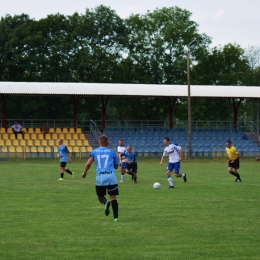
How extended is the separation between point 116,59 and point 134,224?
55344mm

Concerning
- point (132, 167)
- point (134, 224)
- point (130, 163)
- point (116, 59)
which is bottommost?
point (134, 224)

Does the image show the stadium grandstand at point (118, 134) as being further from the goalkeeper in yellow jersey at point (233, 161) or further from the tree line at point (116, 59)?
the goalkeeper in yellow jersey at point (233, 161)

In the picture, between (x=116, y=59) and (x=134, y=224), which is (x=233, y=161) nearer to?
(x=134, y=224)

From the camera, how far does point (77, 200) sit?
60.7 feet

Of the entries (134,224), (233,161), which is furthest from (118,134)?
(134,224)

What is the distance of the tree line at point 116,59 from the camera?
62.8 meters

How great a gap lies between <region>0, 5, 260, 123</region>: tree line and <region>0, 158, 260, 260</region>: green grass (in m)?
40.6

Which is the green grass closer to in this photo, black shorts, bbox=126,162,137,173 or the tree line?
black shorts, bbox=126,162,137,173

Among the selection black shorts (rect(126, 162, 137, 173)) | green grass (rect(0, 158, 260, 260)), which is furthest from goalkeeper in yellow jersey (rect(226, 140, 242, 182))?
black shorts (rect(126, 162, 137, 173))

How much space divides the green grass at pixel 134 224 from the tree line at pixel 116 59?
40.6m

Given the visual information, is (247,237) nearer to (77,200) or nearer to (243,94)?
(77,200)

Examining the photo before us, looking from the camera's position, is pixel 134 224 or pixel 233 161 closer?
pixel 134 224

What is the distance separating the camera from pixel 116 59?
6812 cm

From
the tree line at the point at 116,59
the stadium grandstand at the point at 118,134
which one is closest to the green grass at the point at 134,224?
the stadium grandstand at the point at 118,134
